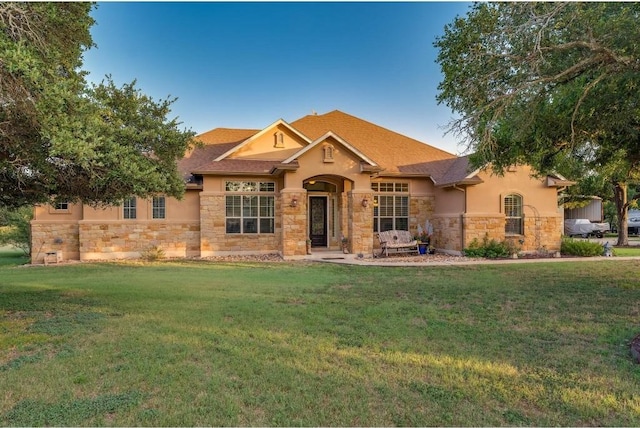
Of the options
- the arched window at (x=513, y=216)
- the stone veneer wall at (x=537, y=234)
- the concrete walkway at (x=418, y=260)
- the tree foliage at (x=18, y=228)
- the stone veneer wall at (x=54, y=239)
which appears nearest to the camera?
the concrete walkway at (x=418, y=260)

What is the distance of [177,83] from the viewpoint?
14.6 meters

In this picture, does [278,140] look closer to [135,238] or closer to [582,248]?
[135,238]

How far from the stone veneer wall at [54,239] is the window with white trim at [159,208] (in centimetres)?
306

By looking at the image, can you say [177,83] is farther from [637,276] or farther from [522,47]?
[637,276]

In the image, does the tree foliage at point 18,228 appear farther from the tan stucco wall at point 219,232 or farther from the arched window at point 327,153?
the arched window at point 327,153

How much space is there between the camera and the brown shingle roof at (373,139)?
1859 centimetres

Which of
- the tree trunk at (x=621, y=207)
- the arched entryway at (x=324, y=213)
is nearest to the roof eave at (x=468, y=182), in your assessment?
the arched entryway at (x=324, y=213)

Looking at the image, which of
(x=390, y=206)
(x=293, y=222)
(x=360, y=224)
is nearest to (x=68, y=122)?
(x=293, y=222)

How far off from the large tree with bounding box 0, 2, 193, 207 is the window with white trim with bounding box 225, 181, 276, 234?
29.6 ft

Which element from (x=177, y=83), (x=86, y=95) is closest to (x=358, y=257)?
(x=177, y=83)

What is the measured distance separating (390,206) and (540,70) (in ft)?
37.4

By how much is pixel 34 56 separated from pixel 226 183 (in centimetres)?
1187

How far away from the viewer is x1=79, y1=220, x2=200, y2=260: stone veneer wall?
15211 mm

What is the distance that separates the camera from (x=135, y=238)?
15.7m
